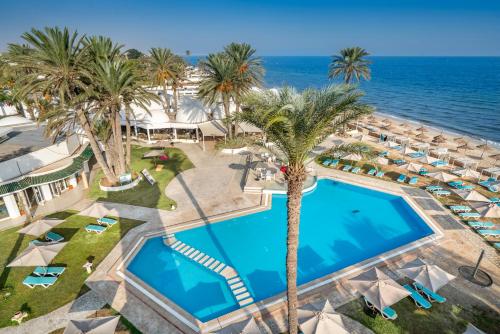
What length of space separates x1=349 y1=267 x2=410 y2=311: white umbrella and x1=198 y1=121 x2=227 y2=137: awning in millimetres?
24495

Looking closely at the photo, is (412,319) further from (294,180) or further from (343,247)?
(294,180)

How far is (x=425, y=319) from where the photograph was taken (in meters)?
12.8

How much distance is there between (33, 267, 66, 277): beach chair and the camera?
14992 mm

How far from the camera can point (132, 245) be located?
1780 cm

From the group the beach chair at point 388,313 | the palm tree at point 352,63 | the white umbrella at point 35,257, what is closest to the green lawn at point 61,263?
the white umbrella at point 35,257

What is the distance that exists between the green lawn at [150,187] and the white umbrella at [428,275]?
55.2 feet

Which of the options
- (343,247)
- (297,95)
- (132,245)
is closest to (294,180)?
(297,95)

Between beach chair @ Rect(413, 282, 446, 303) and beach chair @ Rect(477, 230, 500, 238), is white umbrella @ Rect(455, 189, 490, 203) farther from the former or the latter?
beach chair @ Rect(413, 282, 446, 303)

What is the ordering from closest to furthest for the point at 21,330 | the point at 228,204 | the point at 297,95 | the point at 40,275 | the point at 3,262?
the point at 297,95 < the point at 21,330 < the point at 40,275 < the point at 3,262 < the point at 228,204

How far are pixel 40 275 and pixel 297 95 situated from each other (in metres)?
16.5

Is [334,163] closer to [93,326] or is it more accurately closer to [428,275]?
[428,275]

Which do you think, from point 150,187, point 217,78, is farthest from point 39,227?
point 217,78

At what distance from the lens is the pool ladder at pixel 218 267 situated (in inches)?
569

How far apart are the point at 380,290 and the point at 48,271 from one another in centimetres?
1715
